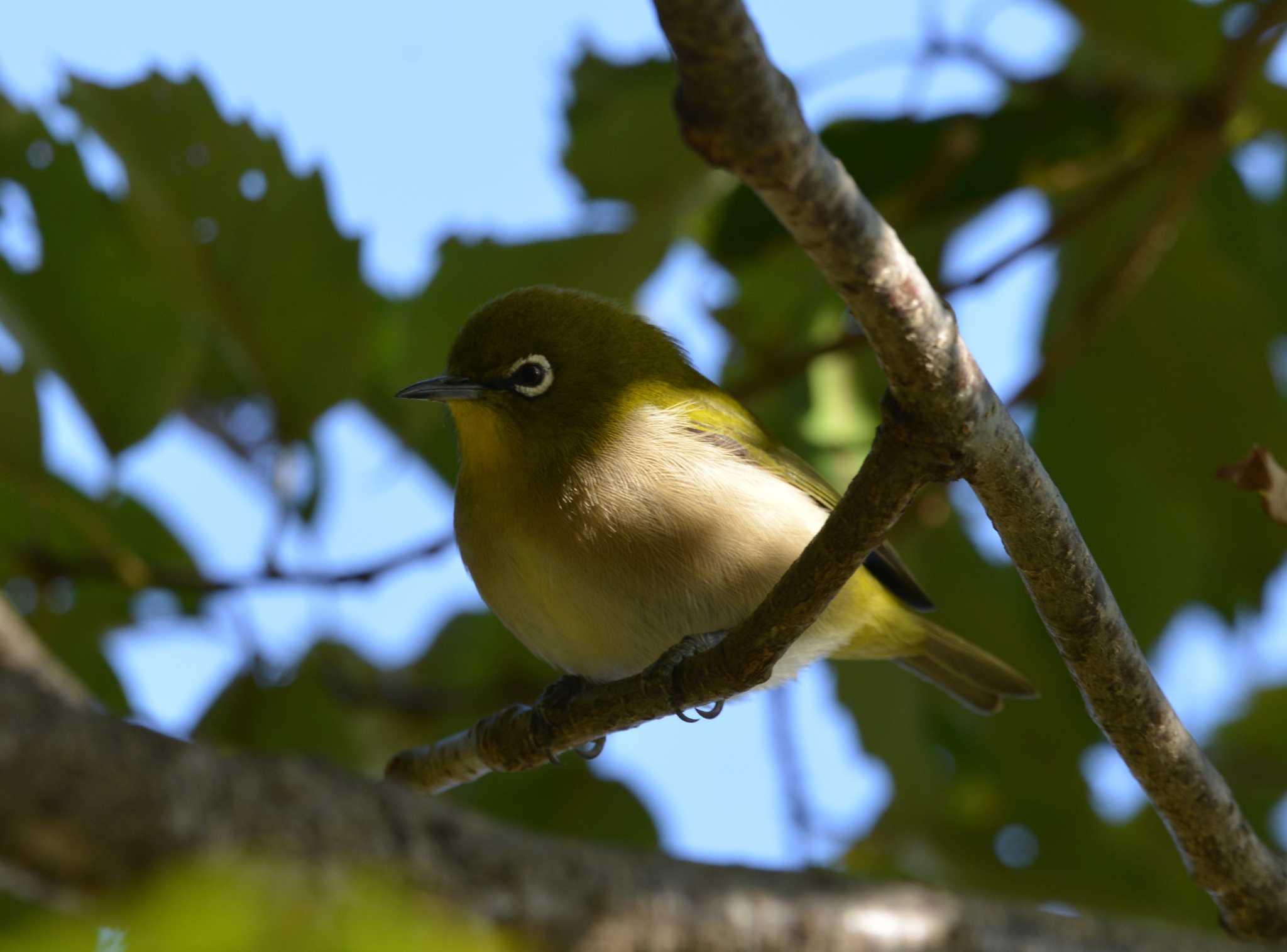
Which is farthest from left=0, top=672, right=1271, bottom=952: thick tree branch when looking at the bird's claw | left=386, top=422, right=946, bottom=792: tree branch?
the bird's claw

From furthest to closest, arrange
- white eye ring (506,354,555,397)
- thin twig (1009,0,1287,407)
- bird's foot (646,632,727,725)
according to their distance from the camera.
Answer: thin twig (1009,0,1287,407)
white eye ring (506,354,555,397)
bird's foot (646,632,727,725)

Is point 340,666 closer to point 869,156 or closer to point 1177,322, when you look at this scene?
point 869,156

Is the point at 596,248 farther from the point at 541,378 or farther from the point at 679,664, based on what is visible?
the point at 679,664

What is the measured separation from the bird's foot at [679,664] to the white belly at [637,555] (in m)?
0.14

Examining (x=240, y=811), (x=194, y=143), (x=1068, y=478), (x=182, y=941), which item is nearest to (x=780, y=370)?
→ (x=1068, y=478)

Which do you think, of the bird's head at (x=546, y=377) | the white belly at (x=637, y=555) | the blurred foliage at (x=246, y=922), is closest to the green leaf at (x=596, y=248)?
the bird's head at (x=546, y=377)

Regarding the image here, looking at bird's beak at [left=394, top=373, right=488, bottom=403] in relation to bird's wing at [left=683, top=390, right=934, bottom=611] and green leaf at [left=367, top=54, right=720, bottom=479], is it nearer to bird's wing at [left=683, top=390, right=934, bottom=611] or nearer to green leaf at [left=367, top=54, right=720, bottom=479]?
green leaf at [left=367, top=54, right=720, bottom=479]

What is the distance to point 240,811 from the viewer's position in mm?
1176

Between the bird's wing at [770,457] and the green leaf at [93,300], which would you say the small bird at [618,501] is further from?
the green leaf at [93,300]

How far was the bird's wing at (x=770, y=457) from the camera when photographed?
3.69 metres

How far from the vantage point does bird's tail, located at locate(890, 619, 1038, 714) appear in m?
4.22

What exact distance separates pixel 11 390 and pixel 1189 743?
309 centimetres

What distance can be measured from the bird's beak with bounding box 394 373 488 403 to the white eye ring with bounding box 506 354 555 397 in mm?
97

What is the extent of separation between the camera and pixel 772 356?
4.69 meters
